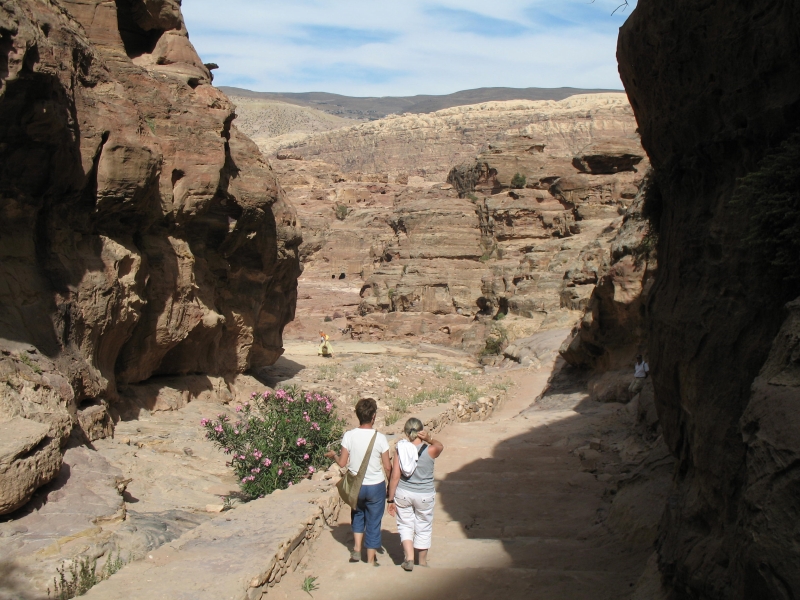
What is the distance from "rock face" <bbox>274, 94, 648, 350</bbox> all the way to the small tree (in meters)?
0.30

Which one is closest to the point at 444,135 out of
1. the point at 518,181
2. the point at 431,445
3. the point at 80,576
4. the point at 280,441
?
the point at 518,181

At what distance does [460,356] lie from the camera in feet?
93.0

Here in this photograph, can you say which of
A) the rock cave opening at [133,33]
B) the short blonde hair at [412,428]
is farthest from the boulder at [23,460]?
the rock cave opening at [133,33]

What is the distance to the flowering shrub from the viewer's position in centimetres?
771

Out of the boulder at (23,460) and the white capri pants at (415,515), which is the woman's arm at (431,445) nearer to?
the white capri pants at (415,515)

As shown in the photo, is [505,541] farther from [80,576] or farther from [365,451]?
[80,576]

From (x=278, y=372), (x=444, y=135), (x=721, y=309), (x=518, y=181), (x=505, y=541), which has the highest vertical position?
(x=444, y=135)

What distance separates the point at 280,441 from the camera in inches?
312

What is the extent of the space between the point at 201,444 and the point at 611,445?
6044 millimetres

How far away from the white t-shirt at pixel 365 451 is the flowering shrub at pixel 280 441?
2.12m

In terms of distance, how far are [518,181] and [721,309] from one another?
3820 cm

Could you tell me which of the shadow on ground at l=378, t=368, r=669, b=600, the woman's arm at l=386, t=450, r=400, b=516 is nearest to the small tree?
the shadow on ground at l=378, t=368, r=669, b=600

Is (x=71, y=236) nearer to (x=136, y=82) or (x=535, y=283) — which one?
(x=136, y=82)

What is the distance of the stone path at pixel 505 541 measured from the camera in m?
5.03
